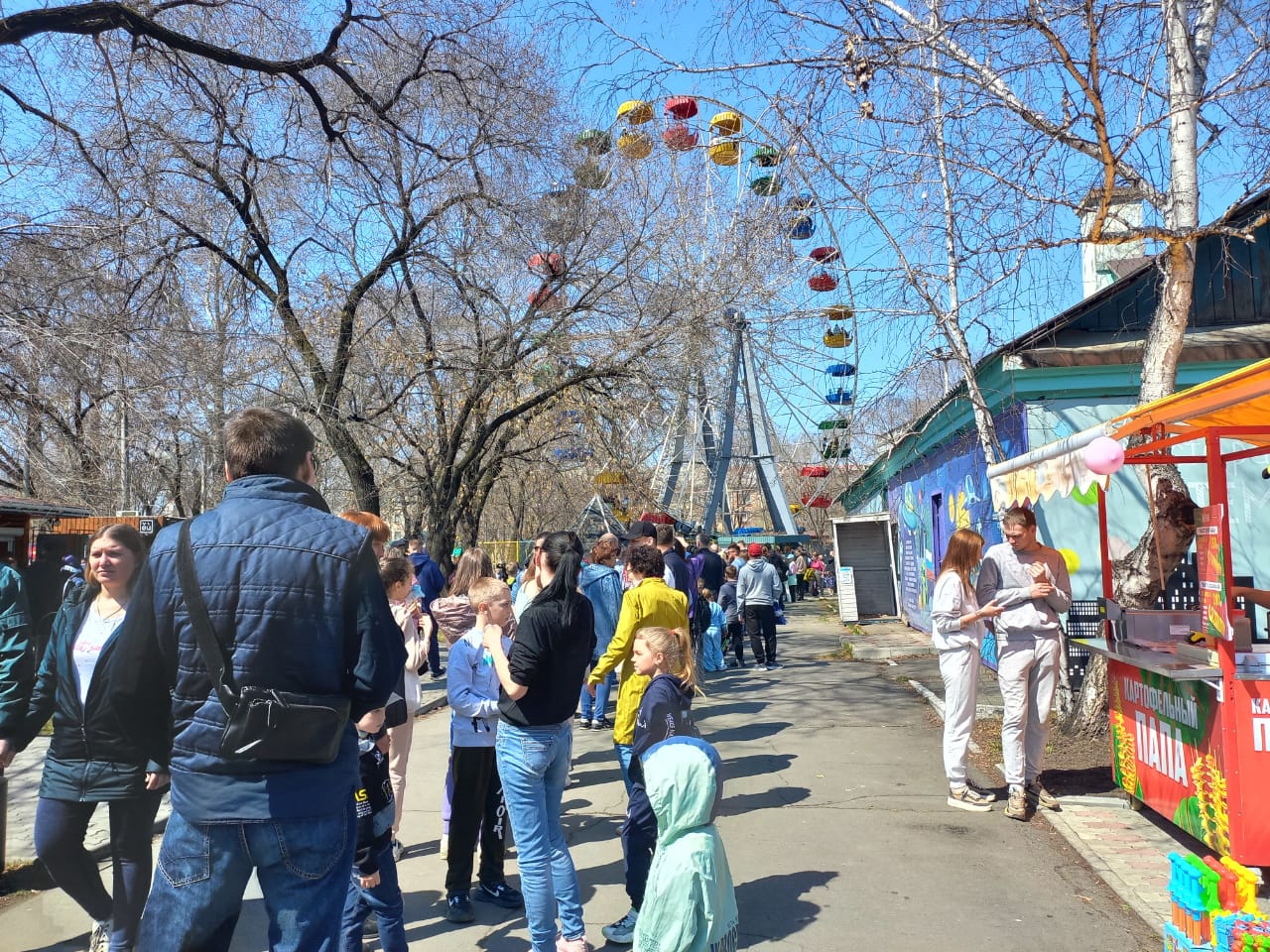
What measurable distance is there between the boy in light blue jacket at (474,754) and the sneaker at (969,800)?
10.6 feet

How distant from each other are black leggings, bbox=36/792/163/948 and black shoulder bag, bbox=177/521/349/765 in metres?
2.02

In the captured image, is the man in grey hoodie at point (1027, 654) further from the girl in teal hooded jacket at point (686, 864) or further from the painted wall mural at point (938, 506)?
the painted wall mural at point (938, 506)

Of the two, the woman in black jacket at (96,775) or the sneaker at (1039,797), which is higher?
the woman in black jacket at (96,775)

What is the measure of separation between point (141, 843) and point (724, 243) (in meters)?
11.3

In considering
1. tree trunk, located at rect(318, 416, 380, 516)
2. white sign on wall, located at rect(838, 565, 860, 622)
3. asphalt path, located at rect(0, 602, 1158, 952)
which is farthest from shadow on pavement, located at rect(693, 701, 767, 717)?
white sign on wall, located at rect(838, 565, 860, 622)

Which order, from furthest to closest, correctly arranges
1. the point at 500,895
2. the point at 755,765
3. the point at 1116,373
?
the point at 1116,373 → the point at 755,765 → the point at 500,895

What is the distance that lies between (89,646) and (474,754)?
186cm

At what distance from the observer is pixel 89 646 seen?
412cm

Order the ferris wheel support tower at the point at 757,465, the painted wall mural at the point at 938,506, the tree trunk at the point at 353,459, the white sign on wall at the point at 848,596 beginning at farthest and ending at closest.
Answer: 1. the ferris wheel support tower at the point at 757,465
2. the white sign on wall at the point at 848,596
3. the tree trunk at the point at 353,459
4. the painted wall mural at the point at 938,506

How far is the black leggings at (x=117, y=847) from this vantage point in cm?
401

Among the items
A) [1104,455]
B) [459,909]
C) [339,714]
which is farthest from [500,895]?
[1104,455]

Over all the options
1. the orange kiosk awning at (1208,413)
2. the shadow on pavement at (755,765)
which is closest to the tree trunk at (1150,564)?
the orange kiosk awning at (1208,413)

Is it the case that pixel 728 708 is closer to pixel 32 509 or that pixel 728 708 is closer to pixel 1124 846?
pixel 1124 846

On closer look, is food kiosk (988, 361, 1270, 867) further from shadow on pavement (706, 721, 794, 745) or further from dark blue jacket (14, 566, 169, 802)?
dark blue jacket (14, 566, 169, 802)
